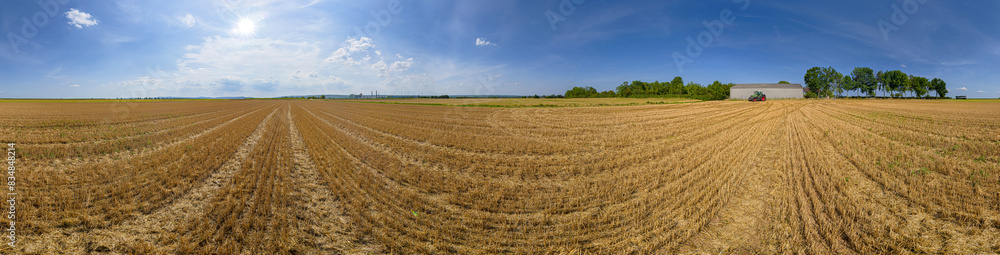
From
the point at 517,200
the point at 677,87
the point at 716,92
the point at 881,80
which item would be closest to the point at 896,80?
the point at 881,80

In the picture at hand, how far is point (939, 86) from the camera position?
93000 mm

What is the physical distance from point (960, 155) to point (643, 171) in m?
9.76

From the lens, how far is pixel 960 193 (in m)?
6.04

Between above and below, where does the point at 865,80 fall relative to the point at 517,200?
above

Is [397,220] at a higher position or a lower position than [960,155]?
lower

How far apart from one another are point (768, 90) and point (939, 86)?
49.0 m

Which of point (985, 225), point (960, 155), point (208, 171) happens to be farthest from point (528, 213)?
point (960, 155)

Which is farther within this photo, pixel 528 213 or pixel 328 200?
pixel 328 200

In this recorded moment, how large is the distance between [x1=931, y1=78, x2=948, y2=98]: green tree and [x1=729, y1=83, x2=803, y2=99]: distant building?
1450 inches

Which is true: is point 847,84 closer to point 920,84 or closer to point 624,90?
point 920,84

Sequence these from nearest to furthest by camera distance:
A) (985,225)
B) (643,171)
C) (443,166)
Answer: (985,225) → (643,171) → (443,166)

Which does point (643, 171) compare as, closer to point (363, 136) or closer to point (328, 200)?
point (328, 200)

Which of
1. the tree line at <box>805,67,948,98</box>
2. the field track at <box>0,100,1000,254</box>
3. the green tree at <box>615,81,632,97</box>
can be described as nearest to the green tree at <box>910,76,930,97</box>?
the tree line at <box>805,67,948,98</box>

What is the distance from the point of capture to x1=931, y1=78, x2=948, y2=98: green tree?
92.4 metres
